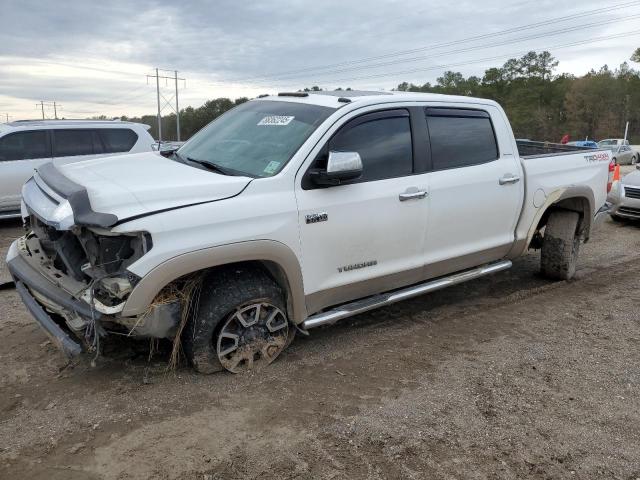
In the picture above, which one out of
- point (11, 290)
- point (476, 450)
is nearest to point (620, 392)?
point (476, 450)

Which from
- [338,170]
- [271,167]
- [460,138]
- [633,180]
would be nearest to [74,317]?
[271,167]

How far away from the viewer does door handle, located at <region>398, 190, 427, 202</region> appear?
4043mm

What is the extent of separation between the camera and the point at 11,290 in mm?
5457

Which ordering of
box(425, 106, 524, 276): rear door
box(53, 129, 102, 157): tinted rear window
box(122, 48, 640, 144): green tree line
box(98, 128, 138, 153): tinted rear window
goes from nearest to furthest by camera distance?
box(425, 106, 524, 276): rear door → box(53, 129, 102, 157): tinted rear window → box(98, 128, 138, 153): tinted rear window → box(122, 48, 640, 144): green tree line

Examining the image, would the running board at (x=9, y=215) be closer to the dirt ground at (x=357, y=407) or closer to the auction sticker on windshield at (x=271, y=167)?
the dirt ground at (x=357, y=407)

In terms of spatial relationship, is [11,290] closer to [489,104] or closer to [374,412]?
[374,412]

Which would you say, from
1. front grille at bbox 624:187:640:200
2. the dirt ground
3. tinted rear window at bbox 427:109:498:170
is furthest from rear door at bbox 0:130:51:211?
front grille at bbox 624:187:640:200

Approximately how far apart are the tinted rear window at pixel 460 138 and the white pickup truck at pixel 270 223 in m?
0.01

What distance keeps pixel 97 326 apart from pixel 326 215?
1602 millimetres

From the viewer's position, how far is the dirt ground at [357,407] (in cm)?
280

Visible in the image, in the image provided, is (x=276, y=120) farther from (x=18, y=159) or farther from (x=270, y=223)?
(x=18, y=159)

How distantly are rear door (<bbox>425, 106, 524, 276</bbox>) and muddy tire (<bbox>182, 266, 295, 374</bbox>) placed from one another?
4.74ft

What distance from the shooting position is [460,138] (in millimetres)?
4590

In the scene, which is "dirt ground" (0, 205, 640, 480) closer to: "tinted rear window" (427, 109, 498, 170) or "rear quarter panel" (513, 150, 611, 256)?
"rear quarter panel" (513, 150, 611, 256)
